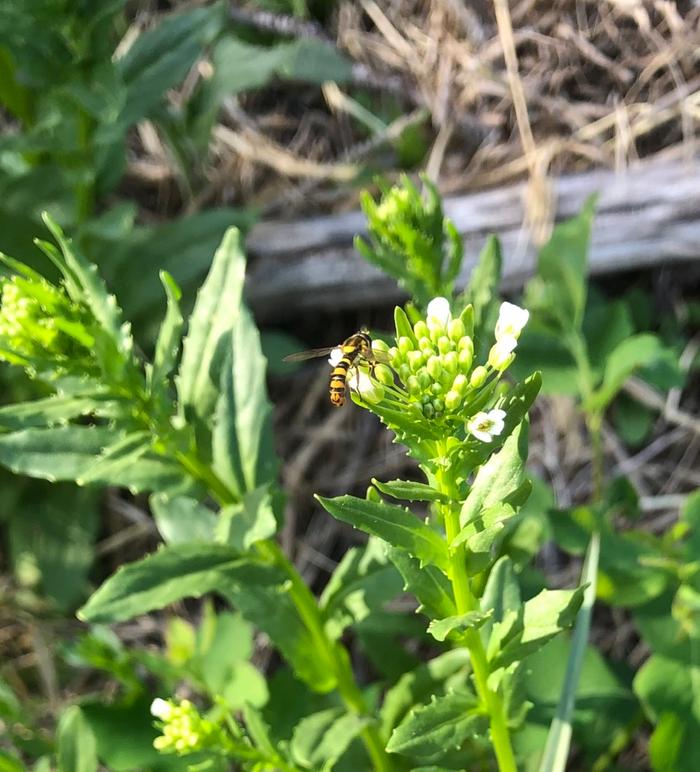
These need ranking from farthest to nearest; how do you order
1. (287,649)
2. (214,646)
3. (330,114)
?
(330,114) → (214,646) → (287,649)

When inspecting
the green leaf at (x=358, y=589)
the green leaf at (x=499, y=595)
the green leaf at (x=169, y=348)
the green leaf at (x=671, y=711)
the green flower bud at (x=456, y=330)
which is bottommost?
the green leaf at (x=671, y=711)

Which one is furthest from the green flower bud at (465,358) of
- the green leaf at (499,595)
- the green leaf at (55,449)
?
the green leaf at (55,449)

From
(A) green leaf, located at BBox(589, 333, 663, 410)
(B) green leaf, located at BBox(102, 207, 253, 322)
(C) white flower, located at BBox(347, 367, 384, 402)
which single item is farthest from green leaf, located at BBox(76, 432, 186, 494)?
(A) green leaf, located at BBox(589, 333, 663, 410)

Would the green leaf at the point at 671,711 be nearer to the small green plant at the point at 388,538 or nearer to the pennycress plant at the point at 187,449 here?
the small green plant at the point at 388,538

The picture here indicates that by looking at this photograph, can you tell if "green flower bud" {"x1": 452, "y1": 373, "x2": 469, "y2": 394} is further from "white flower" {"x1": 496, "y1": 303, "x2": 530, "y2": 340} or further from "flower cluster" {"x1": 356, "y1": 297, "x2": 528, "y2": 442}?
"white flower" {"x1": 496, "y1": 303, "x2": 530, "y2": 340}

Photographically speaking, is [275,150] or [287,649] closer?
[287,649]

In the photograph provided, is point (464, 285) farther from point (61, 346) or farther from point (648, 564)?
point (61, 346)

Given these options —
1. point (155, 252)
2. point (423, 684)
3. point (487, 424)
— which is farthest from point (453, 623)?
point (155, 252)

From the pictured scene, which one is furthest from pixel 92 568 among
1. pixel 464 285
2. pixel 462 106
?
pixel 462 106
